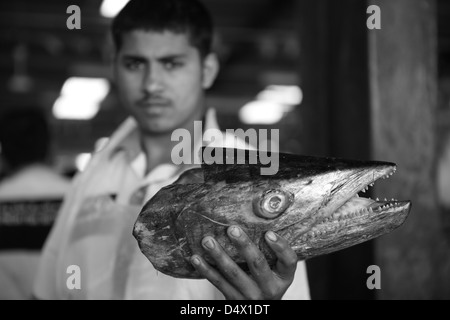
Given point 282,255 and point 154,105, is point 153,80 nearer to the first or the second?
point 154,105

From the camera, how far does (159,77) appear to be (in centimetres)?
175

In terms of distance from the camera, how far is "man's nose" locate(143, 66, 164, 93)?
1.74 meters

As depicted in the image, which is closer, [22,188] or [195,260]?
[195,260]

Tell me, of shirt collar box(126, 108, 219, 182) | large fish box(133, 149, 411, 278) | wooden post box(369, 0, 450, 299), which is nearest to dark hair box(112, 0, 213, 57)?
shirt collar box(126, 108, 219, 182)

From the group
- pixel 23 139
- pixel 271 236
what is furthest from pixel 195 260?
pixel 23 139

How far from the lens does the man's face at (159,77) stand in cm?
174

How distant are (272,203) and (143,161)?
89 cm

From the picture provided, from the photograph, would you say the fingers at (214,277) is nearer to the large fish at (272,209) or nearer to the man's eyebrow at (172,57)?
the large fish at (272,209)

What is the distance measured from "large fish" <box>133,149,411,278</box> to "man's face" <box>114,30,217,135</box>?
1.90ft

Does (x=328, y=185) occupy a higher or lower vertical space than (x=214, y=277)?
higher

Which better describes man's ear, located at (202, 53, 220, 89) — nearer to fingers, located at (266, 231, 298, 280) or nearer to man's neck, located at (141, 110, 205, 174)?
man's neck, located at (141, 110, 205, 174)

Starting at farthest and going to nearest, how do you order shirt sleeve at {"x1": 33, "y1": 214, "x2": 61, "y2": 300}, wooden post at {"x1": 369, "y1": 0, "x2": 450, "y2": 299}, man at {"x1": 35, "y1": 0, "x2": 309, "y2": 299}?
wooden post at {"x1": 369, "y1": 0, "x2": 450, "y2": 299} → shirt sleeve at {"x1": 33, "y1": 214, "x2": 61, "y2": 300} → man at {"x1": 35, "y1": 0, "x2": 309, "y2": 299}

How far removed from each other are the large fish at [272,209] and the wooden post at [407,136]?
1.20 meters
